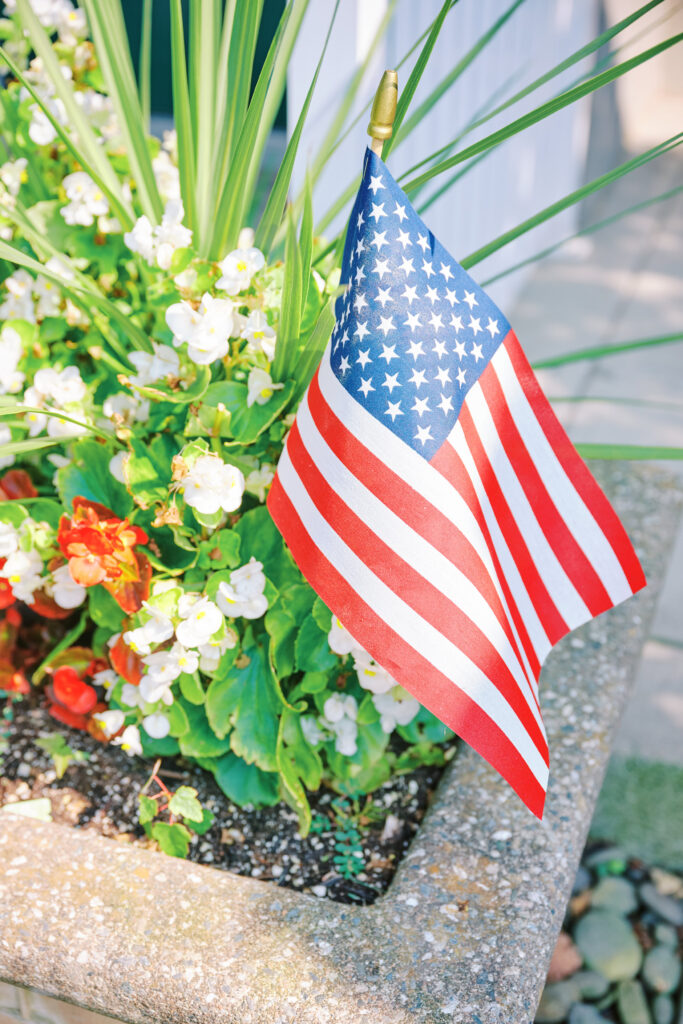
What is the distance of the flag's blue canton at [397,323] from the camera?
101 cm

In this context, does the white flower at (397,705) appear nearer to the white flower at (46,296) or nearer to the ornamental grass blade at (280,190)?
the ornamental grass blade at (280,190)

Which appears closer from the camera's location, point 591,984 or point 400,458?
point 400,458

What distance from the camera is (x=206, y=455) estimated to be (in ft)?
3.57

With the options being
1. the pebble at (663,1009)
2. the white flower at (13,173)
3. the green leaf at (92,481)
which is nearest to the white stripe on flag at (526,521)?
the green leaf at (92,481)

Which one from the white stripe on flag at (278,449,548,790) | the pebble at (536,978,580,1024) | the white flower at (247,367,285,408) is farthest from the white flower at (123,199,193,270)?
the pebble at (536,978,580,1024)

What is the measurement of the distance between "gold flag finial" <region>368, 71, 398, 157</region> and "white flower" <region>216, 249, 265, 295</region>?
0.73 feet

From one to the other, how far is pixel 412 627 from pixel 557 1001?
93cm

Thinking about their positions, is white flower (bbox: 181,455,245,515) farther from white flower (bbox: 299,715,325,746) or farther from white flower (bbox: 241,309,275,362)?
white flower (bbox: 299,715,325,746)

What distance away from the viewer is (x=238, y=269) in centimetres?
115

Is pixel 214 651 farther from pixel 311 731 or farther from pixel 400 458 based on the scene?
pixel 400 458

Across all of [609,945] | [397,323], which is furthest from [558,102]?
[609,945]

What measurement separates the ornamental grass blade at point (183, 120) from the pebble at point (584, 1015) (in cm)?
146

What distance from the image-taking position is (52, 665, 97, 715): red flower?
1382mm

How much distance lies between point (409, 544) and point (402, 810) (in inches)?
22.1
